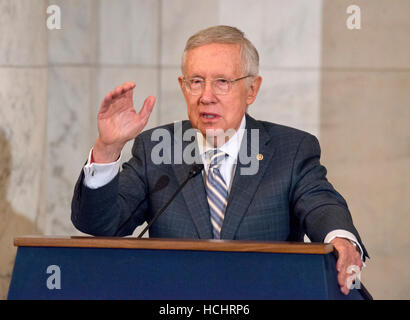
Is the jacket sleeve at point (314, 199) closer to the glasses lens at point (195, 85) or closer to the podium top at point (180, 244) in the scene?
the glasses lens at point (195, 85)

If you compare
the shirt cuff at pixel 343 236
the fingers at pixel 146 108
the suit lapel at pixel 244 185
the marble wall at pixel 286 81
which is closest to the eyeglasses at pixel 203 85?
the suit lapel at pixel 244 185

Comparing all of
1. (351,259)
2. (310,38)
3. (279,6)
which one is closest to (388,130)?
(310,38)

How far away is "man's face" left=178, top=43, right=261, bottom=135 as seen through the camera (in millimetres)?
2867

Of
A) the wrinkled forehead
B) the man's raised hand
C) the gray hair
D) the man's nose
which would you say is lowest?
the man's raised hand

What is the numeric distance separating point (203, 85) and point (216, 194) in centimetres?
44

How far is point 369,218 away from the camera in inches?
178

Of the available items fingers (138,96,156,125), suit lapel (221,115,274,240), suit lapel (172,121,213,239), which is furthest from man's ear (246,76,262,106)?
fingers (138,96,156,125)

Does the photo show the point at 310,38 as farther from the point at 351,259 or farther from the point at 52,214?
the point at 351,259

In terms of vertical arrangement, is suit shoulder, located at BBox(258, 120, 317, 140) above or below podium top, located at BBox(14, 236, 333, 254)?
above

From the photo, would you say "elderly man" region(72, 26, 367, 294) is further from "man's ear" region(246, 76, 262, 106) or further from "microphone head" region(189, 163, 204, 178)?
"microphone head" region(189, 163, 204, 178)

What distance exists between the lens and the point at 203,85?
2.89 metres

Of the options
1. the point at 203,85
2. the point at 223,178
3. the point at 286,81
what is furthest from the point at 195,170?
the point at 286,81

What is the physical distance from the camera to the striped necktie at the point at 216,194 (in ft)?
9.09

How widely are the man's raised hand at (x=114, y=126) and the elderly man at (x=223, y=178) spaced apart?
0.14 meters
